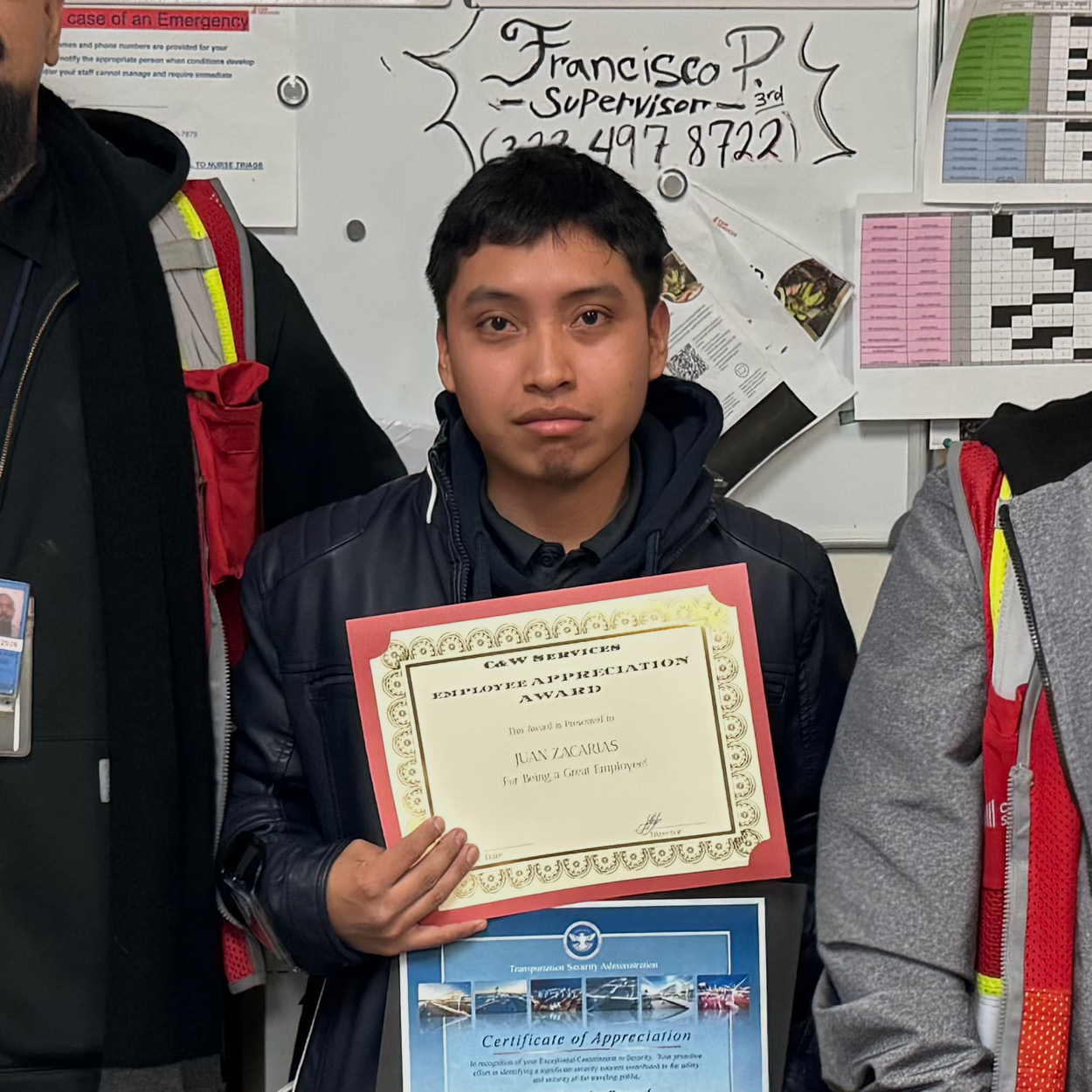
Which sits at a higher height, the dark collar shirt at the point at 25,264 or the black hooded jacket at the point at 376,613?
the dark collar shirt at the point at 25,264

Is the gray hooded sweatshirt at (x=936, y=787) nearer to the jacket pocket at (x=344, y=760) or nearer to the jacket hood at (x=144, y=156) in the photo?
the jacket pocket at (x=344, y=760)

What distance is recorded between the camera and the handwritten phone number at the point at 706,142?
185 cm

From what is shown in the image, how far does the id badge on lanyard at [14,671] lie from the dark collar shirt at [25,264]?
0.55ft

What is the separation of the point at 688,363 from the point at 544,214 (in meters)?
0.60

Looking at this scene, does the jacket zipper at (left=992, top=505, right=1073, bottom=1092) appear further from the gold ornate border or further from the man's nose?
the man's nose

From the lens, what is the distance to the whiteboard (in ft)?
5.97

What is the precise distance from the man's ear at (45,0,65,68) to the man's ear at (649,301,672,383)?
0.68 metres

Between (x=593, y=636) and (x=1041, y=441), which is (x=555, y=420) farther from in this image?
(x=1041, y=441)

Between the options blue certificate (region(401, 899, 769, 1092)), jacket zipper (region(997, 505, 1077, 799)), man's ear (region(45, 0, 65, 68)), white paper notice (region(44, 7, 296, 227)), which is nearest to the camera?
jacket zipper (region(997, 505, 1077, 799))

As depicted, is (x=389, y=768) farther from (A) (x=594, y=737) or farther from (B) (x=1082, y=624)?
(B) (x=1082, y=624)

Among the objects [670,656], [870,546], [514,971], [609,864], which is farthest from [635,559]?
[870,546]

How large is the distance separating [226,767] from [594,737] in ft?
1.45

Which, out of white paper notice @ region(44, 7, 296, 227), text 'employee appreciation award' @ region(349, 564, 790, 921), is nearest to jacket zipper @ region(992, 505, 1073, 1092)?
text 'employee appreciation award' @ region(349, 564, 790, 921)
